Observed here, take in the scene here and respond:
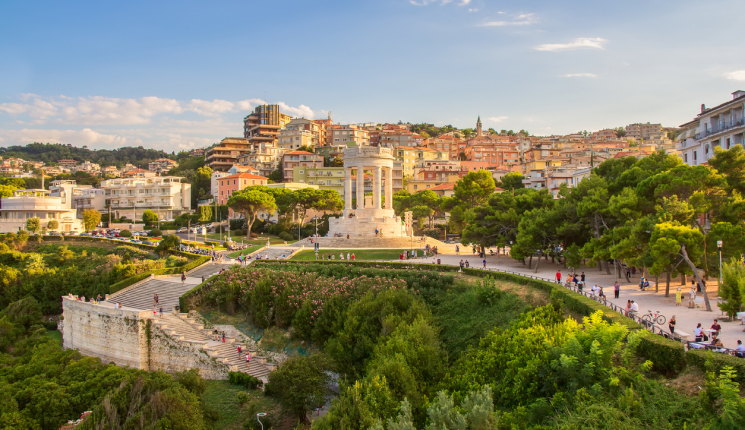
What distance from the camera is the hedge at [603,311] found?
44.9ft

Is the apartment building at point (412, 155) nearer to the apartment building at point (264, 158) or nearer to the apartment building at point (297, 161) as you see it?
the apartment building at point (297, 161)

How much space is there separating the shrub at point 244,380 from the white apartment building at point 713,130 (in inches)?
1334

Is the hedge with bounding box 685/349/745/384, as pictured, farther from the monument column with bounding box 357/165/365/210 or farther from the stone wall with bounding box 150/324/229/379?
the monument column with bounding box 357/165/365/210

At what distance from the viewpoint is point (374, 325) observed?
23422 millimetres

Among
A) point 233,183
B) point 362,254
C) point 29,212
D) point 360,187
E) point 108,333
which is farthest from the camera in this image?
point 233,183

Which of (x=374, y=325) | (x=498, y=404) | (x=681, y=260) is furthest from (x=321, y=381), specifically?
(x=681, y=260)

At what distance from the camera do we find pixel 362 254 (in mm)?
43125

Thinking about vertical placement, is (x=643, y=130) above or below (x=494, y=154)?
above

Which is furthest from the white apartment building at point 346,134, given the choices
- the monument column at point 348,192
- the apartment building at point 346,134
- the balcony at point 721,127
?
the balcony at point 721,127

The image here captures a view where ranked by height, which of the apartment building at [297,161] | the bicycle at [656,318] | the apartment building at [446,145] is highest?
the apartment building at [446,145]

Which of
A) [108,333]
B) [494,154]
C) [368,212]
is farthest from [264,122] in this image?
[108,333]

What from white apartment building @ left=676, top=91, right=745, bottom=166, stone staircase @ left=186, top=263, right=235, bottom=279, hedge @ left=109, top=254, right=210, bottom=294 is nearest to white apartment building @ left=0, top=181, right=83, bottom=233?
hedge @ left=109, top=254, right=210, bottom=294

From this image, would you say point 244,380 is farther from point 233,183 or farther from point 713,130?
point 233,183

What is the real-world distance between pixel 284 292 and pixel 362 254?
1442 cm
